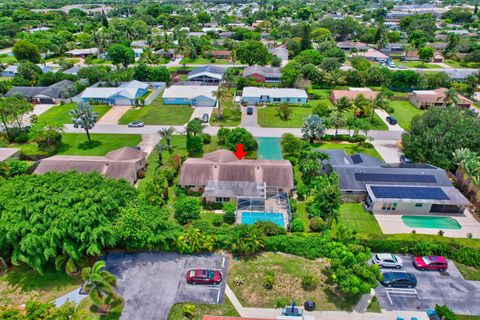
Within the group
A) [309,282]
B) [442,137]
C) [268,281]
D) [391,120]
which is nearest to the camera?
[309,282]

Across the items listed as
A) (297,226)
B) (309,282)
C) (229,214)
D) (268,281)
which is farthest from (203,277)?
(297,226)

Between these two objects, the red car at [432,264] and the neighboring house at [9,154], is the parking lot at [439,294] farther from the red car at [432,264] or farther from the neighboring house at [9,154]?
the neighboring house at [9,154]

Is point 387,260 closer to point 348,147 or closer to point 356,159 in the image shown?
point 356,159

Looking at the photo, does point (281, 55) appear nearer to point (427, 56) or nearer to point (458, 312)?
point (427, 56)

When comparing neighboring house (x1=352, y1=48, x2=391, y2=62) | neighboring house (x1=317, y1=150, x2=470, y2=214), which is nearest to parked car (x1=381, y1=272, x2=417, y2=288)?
neighboring house (x1=317, y1=150, x2=470, y2=214)

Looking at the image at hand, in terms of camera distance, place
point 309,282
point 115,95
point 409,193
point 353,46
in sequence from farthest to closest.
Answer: point 353,46
point 115,95
point 409,193
point 309,282

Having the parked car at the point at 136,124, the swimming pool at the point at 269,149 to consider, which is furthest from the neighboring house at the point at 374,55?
the parked car at the point at 136,124

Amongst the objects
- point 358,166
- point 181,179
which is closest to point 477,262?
point 358,166
